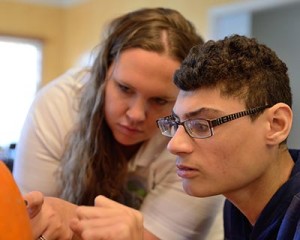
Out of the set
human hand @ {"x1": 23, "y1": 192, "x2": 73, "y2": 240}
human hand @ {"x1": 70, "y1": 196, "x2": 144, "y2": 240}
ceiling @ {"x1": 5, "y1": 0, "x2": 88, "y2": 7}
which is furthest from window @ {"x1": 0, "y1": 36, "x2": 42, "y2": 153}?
human hand @ {"x1": 70, "y1": 196, "x2": 144, "y2": 240}

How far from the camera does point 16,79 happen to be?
468 cm

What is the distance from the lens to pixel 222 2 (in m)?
3.11

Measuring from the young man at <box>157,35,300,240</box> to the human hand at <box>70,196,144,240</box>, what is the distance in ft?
0.49

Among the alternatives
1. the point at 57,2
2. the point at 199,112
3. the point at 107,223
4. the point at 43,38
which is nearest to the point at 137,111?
the point at 199,112

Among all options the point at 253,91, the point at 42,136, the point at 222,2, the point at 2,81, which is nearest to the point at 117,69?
the point at 42,136

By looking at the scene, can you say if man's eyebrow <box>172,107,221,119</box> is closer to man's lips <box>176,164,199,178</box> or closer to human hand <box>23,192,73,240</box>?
man's lips <box>176,164,199,178</box>

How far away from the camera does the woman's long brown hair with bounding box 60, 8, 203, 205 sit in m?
1.12

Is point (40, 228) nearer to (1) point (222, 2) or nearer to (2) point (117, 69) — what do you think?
(2) point (117, 69)

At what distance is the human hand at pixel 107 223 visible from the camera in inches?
26.1

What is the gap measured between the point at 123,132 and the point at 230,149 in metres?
0.39

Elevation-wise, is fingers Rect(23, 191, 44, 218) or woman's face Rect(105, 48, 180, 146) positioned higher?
woman's face Rect(105, 48, 180, 146)

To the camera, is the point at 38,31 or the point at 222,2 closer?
the point at 222,2

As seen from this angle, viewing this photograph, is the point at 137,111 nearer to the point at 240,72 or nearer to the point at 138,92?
the point at 138,92

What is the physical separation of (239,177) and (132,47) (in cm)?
45
